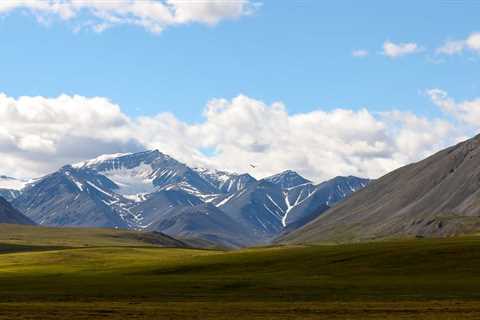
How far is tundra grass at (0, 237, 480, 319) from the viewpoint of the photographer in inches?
2335

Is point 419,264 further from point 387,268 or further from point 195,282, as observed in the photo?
point 195,282

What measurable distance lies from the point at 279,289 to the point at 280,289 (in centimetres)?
11

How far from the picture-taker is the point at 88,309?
62.1m

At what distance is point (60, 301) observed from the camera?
72812 millimetres

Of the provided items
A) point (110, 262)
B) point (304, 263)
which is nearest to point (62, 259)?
point (110, 262)

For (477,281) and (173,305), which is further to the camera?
(477,281)

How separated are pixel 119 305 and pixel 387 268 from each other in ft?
219

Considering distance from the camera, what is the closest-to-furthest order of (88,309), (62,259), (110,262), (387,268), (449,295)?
(88,309) < (449,295) < (387,268) < (110,262) < (62,259)

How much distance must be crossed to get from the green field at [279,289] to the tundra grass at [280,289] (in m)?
0.09

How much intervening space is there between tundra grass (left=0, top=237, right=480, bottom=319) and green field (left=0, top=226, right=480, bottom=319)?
0.09 meters

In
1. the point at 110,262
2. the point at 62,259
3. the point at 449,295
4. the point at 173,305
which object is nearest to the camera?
the point at 173,305

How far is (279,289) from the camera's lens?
88312 mm

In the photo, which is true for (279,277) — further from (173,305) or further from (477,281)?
(173,305)

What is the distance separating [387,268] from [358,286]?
3400 cm
